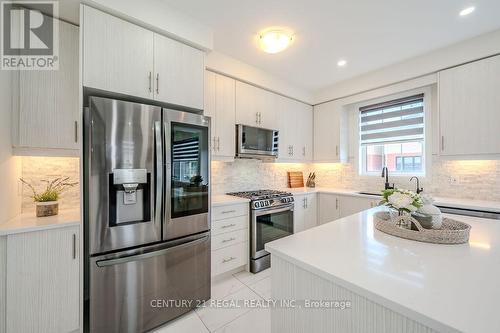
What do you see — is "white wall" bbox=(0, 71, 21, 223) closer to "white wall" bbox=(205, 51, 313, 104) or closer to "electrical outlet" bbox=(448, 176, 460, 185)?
"white wall" bbox=(205, 51, 313, 104)

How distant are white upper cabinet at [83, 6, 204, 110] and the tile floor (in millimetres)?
1914

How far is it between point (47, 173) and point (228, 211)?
5.65ft

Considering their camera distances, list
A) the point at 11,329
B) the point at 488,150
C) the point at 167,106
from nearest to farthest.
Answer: the point at 11,329, the point at 167,106, the point at 488,150

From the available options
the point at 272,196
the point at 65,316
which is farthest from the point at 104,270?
the point at 272,196

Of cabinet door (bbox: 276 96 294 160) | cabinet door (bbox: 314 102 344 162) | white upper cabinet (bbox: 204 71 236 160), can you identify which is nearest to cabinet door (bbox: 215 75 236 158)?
white upper cabinet (bbox: 204 71 236 160)

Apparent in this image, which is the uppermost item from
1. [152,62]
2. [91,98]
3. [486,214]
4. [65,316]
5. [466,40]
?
[466,40]

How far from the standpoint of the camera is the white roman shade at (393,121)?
3061 mm

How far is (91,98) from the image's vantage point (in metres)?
1.46

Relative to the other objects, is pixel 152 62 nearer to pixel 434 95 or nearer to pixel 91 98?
pixel 91 98

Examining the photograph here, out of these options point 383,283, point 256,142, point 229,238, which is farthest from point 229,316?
point 256,142

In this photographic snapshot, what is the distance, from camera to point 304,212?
11.0ft

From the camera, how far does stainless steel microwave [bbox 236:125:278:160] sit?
2816mm

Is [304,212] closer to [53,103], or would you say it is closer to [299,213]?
[299,213]

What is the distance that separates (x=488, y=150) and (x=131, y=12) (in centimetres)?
373
